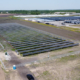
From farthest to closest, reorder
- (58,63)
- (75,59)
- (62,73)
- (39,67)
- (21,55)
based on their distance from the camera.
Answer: (21,55) < (75,59) < (58,63) < (39,67) < (62,73)

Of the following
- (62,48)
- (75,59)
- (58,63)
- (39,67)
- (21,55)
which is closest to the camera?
(39,67)

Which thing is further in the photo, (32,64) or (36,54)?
(36,54)

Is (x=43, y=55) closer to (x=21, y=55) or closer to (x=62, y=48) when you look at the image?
(x=21, y=55)

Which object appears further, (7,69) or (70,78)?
(7,69)

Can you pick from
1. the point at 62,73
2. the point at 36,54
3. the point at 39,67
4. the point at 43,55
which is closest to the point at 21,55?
the point at 36,54

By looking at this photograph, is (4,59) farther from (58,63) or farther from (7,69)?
(58,63)

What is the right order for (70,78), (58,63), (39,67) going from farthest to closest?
(58,63) < (39,67) < (70,78)

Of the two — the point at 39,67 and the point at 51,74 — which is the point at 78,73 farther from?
the point at 39,67

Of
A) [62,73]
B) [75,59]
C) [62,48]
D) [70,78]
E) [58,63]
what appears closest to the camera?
[70,78]

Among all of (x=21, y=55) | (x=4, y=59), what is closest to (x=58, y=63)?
(x=21, y=55)
